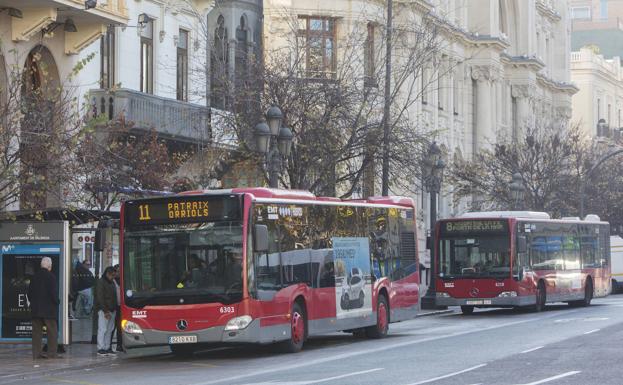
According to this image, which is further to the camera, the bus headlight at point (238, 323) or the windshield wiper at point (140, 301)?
the windshield wiper at point (140, 301)

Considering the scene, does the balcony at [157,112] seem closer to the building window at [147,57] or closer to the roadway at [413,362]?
the building window at [147,57]

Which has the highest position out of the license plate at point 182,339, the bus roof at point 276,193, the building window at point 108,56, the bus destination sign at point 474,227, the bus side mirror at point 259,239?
the building window at point 108,56

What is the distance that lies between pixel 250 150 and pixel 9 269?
12136 mm

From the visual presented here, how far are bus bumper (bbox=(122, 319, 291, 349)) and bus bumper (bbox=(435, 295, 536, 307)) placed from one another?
612 inches

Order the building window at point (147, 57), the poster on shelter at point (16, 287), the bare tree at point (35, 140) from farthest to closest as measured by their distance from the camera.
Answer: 1. the building window at point (147, 57)
2. the poster on shelter at point (16, 287)
3. the bare tree at point (35, 140)

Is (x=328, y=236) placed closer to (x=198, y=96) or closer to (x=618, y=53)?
(x=198, y=96)

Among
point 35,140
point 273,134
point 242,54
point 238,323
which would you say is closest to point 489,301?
point 242,54

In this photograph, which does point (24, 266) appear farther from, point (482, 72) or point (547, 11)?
point (547, 11)

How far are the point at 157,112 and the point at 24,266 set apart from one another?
10.00m

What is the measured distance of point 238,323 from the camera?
2389cm

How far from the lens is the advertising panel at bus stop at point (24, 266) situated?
2519 centimetres

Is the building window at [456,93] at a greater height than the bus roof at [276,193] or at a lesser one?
greater

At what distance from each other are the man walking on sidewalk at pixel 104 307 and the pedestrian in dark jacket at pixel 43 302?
5.14ft

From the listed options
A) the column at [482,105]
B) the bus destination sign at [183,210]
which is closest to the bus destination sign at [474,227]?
the bus destination sign at [183,210]
